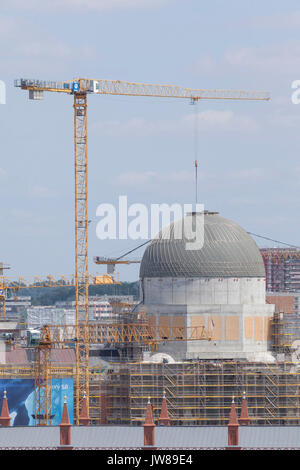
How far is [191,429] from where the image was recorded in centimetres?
18050

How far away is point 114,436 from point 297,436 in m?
19.3
